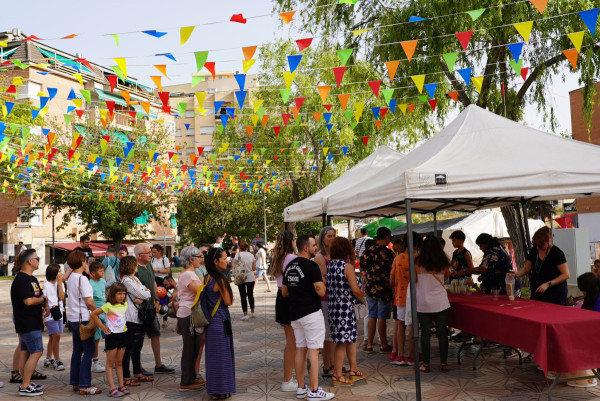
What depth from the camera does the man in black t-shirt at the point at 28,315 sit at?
21.9 feet

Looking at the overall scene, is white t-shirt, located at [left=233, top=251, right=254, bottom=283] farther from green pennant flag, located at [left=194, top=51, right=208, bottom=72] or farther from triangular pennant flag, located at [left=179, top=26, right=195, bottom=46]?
triangular pennant flag, located at [left=179, top=26, right=195, bottom=46]

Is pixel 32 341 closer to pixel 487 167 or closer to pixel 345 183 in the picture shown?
pixel 487 167

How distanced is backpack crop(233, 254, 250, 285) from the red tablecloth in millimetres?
6429

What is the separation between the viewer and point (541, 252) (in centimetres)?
714

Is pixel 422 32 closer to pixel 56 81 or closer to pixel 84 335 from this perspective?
pixel 84 335

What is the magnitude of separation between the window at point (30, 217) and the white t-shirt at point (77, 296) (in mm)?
33640

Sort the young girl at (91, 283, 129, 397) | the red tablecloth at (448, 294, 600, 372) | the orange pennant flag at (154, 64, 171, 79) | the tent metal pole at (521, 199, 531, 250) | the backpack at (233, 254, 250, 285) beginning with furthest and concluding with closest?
the backpack at (233, 254, 250, 285) < the tent metal pole at (521, 199, 531, 250) < the orange pennant flag at (154, 64, 171, 79) < the young girl at (91, 283, 129, 397) < the red tablecloth at (448, 294, 600, 372)

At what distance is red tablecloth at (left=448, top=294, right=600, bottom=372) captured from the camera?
5273mm

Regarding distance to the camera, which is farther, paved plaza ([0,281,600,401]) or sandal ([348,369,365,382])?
sandal ([348,369,365,382])

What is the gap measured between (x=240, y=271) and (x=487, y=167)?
694 centimetres

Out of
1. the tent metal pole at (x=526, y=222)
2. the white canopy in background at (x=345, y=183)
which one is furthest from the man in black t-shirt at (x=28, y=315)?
the tent metal pole at (x=526, y=222)

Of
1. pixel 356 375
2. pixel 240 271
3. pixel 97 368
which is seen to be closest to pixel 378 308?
pixel 356 375

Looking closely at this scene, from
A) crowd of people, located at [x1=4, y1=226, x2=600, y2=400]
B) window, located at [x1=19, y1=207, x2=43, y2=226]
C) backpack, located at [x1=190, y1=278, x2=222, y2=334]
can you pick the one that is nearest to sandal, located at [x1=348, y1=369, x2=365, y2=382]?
crowd of people, located at [x1=4, y1=226, x2=600, y2=400]

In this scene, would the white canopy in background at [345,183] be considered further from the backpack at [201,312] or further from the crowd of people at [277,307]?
the backpack at [201,312]
